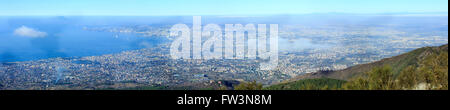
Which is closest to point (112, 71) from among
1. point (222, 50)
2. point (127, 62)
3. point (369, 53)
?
point (127, 62)

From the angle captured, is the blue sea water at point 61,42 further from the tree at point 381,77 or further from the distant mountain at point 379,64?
the tree at point 381,77

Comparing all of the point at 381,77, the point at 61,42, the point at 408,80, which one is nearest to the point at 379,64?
the point at 408,80

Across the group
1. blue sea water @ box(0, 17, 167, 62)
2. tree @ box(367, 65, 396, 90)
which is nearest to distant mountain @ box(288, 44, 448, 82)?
tree @ box(367, 65, 396, 90)

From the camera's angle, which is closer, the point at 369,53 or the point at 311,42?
the point at 369,53

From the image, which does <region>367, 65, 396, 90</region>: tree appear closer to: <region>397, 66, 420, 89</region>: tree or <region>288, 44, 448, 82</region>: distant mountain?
<region>397, 66, 420, 89</region>: tree

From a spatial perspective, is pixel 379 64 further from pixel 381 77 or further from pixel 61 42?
pixel 61 42

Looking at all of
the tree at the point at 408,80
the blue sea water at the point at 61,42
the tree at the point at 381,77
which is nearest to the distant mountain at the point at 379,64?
the tree at the point at 408,80

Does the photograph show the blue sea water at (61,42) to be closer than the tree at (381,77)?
No
